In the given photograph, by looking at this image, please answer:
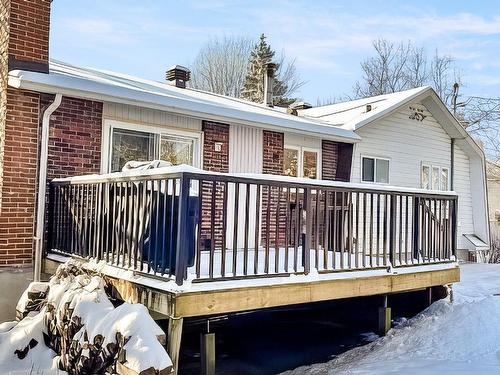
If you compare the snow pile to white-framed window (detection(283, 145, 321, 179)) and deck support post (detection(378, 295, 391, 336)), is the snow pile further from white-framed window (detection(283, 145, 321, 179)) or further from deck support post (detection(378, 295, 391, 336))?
white-framed window (detection(283, 145, 321, 179))

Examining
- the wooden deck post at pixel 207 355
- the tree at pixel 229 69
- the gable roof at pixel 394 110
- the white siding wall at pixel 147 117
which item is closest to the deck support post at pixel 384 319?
the wooden deck post at pixel 207 355

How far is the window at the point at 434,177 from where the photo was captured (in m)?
12.5

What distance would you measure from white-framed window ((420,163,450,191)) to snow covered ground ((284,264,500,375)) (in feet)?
18.1

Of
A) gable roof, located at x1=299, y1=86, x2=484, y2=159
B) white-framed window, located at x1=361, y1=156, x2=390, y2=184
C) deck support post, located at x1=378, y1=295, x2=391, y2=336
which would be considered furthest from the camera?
white-framed window, located at x1=361, y1=156, x2=390, y2=184

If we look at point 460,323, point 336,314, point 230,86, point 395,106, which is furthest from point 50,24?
point 230,86

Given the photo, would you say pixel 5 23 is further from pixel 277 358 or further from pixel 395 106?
pixel 395 106

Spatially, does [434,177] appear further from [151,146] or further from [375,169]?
[151,146]

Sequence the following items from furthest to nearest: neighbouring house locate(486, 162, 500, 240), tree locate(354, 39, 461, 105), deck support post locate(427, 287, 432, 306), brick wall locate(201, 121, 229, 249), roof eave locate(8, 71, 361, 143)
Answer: tree locate(354, 39, 461, 105)
neighbouring house locate(486, 162, 500, 240)
brick wall locate(201, 121, 229, 249)
deck support post locate(427, 287, 432, 306)
roof eave locate(8, 71, 361, 143)

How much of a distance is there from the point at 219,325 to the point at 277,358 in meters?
1.36

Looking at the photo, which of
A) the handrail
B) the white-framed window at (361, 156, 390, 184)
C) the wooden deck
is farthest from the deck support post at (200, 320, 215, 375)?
the white-framed window at (361, 156, 390, 184)

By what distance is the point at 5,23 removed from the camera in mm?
6496

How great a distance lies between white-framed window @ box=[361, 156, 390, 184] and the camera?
425 inches

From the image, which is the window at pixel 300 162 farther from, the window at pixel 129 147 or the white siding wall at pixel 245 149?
the window at pixel 129 147

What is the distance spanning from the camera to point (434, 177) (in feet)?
42.1
